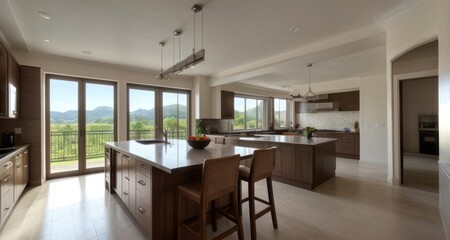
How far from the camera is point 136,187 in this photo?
2303 mm

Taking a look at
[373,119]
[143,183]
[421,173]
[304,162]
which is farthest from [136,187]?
[373,119]

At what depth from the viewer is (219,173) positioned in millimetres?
1743

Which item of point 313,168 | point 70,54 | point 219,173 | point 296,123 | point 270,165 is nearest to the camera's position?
point 219,173

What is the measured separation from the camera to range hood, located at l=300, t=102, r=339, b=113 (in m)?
7.43

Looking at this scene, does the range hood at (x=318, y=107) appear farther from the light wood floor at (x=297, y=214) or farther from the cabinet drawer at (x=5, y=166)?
the cabinet drawer at (x=5, y=166)

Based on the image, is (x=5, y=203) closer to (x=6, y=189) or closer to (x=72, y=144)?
(x=6, y=189)

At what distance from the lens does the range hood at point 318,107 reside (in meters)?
7.43

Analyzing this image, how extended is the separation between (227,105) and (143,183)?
4.88 m

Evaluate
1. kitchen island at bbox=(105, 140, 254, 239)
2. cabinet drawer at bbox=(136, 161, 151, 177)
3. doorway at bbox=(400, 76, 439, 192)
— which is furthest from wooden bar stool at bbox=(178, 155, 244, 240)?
doorway at bbox=(400, 76, 439, 192)

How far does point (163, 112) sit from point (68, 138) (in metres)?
A: 2.33

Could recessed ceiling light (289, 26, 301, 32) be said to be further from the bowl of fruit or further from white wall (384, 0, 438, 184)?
the bowl of fruit

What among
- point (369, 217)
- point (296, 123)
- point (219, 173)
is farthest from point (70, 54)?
point (296, 123)

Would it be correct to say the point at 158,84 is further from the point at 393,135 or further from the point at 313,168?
the point at 393,135

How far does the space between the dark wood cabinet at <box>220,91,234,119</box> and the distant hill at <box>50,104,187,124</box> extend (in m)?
1.38
